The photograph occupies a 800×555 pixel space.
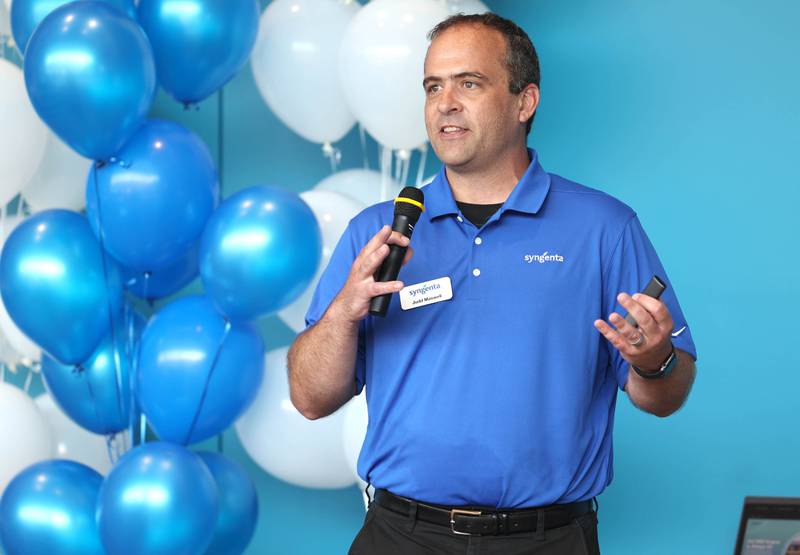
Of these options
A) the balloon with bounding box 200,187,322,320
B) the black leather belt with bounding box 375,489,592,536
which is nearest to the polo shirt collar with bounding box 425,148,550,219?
the black leather belt with bounding box 375,489,592,536

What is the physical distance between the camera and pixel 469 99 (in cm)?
203

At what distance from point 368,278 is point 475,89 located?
19.7 inches

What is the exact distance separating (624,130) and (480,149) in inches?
54.3

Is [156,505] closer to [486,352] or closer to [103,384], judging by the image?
[103,384]

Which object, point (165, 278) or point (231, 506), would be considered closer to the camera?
point (231, 506)

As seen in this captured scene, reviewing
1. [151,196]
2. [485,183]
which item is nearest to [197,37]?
[151,196]

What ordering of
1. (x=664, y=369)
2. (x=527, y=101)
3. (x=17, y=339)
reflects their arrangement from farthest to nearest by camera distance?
(x=17, y=339), (x=527, y=101), (x=664, y=369)

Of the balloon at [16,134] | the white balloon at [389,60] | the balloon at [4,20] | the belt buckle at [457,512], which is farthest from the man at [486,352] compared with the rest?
the balloon at [4,20]

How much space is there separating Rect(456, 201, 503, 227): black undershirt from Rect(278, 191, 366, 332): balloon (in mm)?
894

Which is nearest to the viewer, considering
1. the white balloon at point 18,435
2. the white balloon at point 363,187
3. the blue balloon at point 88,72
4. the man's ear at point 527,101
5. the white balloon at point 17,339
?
the man's ear at point 527,101

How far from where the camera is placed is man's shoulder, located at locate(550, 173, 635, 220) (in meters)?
1.98

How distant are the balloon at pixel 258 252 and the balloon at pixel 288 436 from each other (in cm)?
31

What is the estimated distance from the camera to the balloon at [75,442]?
3.18 metres

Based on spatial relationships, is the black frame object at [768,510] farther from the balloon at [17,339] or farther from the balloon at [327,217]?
the balloon at [17,339]
